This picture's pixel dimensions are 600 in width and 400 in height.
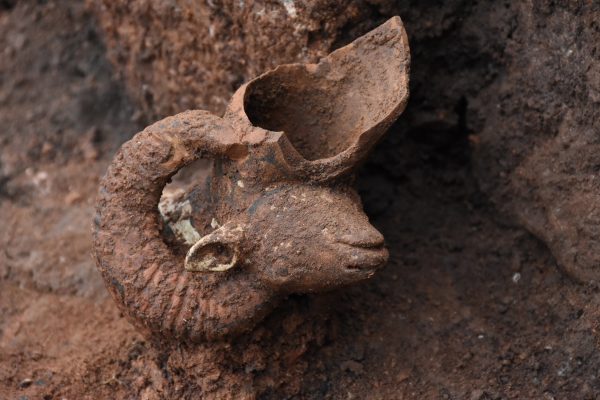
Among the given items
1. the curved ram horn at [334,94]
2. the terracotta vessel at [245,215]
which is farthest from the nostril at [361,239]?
the curved ram horn at [334,94]

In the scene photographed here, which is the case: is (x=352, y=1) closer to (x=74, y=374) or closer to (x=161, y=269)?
(x=161, y=269)

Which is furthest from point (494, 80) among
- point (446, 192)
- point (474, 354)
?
point (474, 354)

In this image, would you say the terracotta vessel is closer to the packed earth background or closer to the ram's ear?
the ram's ear

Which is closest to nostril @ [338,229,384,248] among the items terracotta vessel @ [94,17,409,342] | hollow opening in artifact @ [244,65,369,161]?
terracotta vessel @ [94,17,409,342]

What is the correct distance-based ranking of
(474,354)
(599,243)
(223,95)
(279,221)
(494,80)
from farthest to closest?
(223,95) < (494,80) < (474,354) < (599,243) < (279,221)

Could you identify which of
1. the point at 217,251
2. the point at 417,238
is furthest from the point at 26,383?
the point at 417,238

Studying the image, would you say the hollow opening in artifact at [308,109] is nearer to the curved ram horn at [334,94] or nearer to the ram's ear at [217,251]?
the curved ram horn at [334,94]
